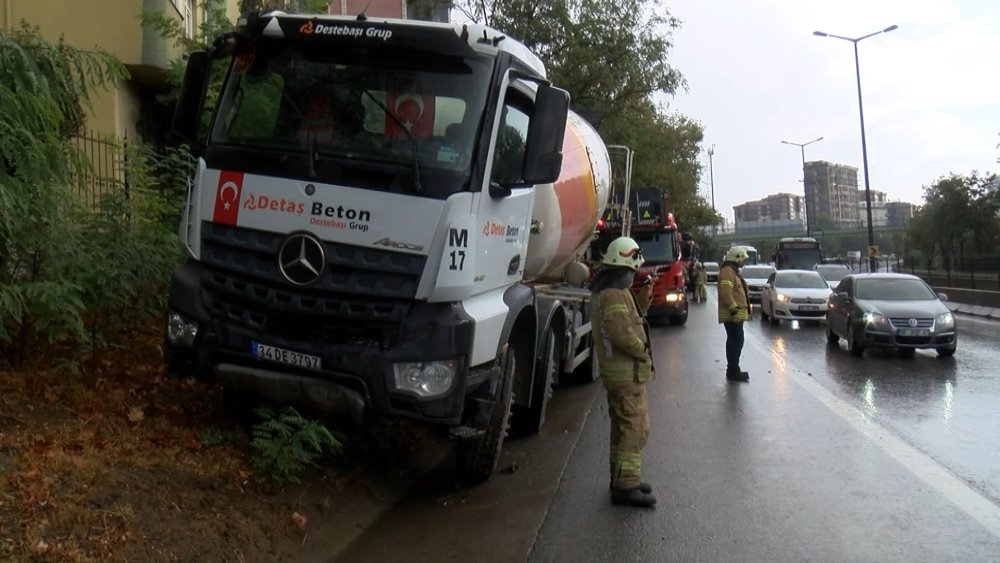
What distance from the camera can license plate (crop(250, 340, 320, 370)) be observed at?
5238 mm

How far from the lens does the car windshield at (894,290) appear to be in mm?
15031

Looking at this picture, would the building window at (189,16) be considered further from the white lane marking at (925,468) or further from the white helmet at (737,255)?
the white lane marking at (925,468)

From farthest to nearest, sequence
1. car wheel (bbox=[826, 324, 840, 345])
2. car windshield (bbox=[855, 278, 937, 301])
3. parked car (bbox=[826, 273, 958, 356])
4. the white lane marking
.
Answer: car wheel (bbox=[826, 324, 840, 345]) < car windshield (bbox=[855, 278, 937, 301]) < parked car (bbox=[826, 273, 958, 356]) < the white lane marking

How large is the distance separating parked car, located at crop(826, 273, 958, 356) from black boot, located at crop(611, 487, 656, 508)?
9.53 meters

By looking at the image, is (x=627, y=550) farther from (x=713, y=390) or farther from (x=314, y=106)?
(x=713, y=390)

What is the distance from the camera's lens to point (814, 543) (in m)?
5.23

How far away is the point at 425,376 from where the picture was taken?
5.20 m

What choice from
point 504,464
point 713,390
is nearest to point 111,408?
point 504,464

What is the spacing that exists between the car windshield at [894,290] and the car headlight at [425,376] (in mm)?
11937

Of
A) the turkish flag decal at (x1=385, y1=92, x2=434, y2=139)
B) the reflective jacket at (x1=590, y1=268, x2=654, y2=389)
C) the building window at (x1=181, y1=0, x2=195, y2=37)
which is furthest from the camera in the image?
the building window at (x1=181, y1=0, x2=195, y2=37)

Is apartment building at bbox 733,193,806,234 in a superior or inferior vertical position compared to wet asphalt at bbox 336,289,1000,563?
superior

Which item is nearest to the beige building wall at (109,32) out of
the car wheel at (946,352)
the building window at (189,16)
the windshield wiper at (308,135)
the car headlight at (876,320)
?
the building window at (189,16)

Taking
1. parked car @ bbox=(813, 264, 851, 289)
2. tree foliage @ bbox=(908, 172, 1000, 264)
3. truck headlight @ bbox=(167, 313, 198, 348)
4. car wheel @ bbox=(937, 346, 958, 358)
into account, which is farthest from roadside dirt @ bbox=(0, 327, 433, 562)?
tree foliage @ bbox=(908, 172, 1000, 264)

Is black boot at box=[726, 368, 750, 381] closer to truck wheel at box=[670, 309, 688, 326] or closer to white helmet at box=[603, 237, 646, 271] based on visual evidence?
white helmet at box=[603, 237, 646, 271]
